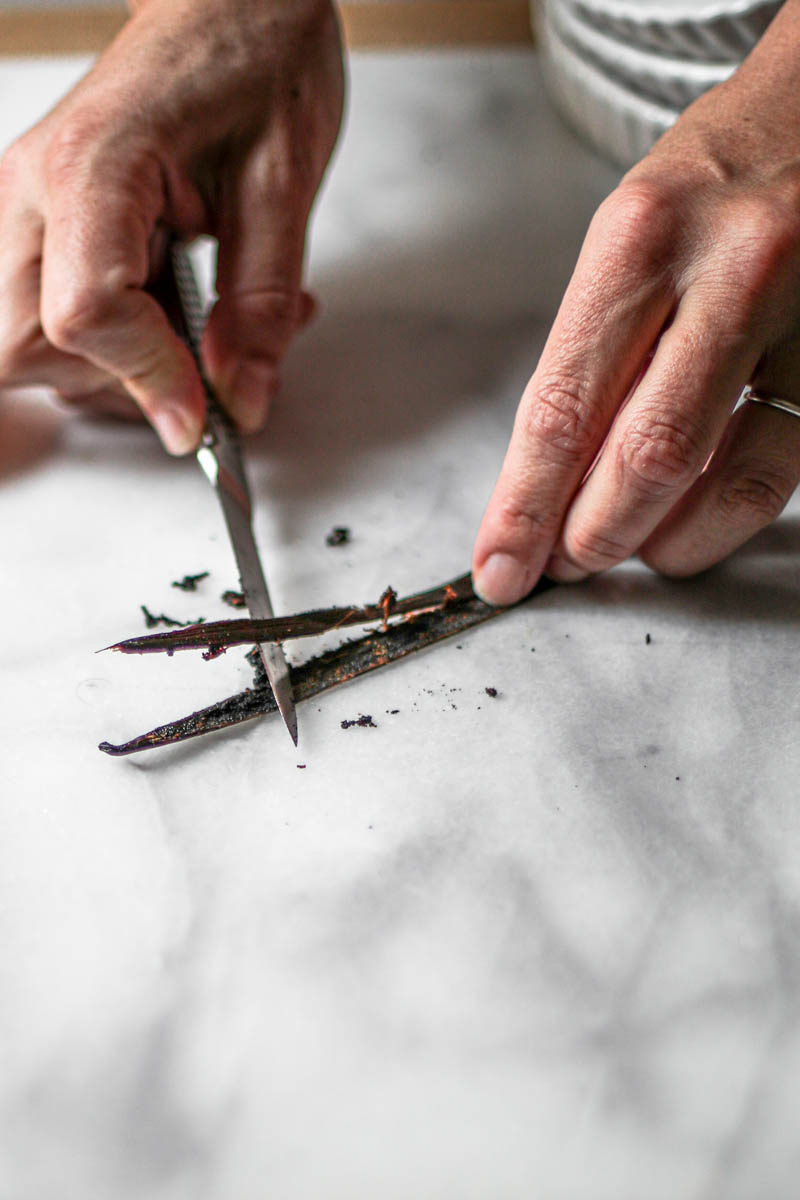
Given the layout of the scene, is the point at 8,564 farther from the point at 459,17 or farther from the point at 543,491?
the point at 459,17

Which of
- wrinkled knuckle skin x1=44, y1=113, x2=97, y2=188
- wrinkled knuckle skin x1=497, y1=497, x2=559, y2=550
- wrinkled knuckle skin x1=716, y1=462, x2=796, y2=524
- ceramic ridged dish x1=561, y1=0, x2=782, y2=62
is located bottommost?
wrinkled knuckle skin x1=497, y1=497, x2=559, y2=550

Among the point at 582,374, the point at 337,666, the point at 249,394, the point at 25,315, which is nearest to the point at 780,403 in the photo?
the point at 582,374

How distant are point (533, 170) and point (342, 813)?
47.0 inches

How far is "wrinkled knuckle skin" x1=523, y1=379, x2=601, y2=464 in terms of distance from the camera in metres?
0.83

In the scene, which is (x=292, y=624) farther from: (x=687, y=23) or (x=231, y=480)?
(x=687, y=23)

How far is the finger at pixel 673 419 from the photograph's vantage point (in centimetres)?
79

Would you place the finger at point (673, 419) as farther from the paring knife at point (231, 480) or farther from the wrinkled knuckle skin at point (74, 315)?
the wrinkled knuckle skin at point (74, 315)

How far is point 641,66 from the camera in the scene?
126 centimetres

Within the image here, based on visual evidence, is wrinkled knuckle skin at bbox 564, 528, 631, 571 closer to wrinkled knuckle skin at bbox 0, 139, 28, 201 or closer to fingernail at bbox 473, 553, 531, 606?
fingernail at bbox 473, 553, 531, 606

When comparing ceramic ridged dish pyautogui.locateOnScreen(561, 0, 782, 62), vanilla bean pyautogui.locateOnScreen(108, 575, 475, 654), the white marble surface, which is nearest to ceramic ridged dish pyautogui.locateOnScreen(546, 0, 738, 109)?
ceramic ridged dish pyautogui.locateOnScreen(561, 0, 782, 62)

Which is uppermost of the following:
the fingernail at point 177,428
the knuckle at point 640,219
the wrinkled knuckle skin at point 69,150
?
the knuckle at point 640,219

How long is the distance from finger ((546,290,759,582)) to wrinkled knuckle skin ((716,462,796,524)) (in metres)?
0.05

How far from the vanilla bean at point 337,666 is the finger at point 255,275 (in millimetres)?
349

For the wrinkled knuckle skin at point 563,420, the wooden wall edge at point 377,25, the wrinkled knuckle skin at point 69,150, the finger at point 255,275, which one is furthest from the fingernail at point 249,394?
the wooden wall edge at point 377,25
